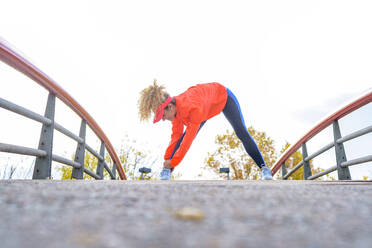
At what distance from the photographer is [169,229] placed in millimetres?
341

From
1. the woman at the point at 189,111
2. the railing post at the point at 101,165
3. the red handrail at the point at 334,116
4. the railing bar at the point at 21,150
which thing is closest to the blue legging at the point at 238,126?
the woman at the point at 189,111

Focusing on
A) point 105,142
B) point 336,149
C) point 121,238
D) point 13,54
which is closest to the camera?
point 121,238

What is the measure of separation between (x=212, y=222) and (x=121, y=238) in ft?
0.44

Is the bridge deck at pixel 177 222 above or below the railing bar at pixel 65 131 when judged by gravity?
below

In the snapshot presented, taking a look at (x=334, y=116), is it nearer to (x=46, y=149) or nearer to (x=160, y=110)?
(x=160, y=110)

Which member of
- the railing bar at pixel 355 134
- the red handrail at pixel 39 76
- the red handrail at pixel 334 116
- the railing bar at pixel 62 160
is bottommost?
the railing bar at pixel 62 160

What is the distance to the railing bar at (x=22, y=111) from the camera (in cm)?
160

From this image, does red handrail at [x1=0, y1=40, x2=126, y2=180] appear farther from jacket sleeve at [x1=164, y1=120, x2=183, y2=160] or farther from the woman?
jacket sleeve at [x1=164, y1=120, x2=183, y2=160]

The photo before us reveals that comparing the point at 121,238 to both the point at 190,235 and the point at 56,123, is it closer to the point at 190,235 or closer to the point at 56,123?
the point at 190,235

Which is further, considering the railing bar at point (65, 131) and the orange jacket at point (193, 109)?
the orange jacket at point (193, 109)

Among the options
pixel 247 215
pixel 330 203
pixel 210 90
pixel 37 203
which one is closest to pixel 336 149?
pixel 210 90

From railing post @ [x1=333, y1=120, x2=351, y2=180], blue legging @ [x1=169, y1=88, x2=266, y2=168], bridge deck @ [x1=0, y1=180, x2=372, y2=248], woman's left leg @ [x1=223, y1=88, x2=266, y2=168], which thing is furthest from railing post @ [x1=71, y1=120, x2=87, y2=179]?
railing post @ [x1=333, y1=120, x2=351, y2=180]

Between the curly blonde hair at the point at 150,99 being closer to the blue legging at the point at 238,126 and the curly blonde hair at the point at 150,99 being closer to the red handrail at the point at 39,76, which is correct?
the blue legging at the point at 238,126

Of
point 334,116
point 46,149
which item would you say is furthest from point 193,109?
point 334,116
